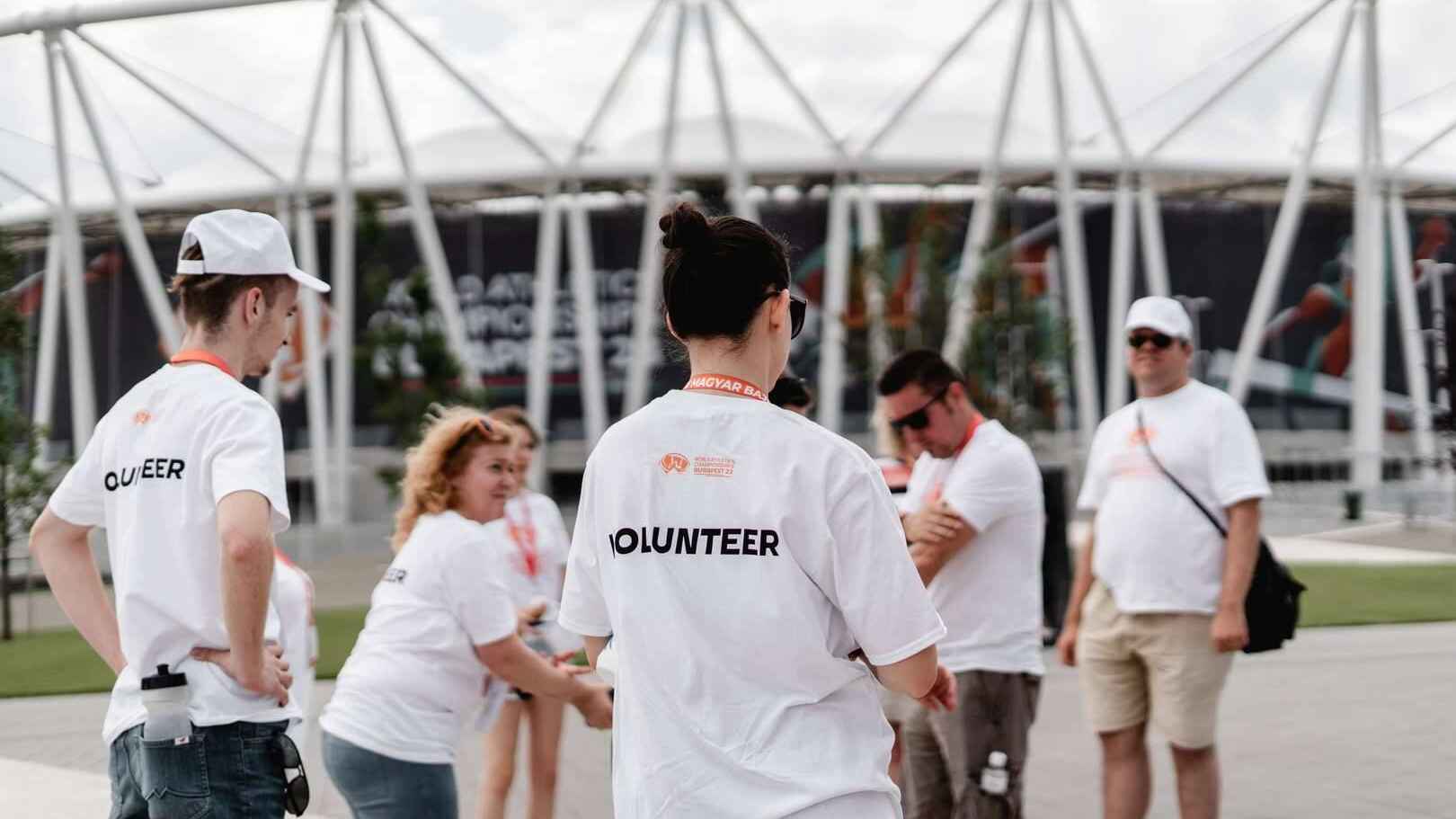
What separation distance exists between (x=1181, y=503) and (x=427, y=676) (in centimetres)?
268

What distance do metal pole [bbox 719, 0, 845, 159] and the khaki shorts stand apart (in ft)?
75.2

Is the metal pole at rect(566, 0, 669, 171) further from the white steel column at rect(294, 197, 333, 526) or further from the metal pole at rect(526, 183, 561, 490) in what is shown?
the white steel column at rect(294, 197, 333, 526)

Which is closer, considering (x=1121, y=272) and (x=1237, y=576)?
(x=1237, y=576)

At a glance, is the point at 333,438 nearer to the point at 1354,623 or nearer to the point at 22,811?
the point at 1354,623

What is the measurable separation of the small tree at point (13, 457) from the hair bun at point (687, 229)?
1414 cm

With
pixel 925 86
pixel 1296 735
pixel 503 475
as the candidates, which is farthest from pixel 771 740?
pixel 925 86

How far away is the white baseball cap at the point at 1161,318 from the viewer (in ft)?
18.2

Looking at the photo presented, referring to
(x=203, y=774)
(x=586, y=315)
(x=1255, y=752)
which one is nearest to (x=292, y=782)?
(x=203, y=774)

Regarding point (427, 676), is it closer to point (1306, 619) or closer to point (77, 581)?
point (77, 581)

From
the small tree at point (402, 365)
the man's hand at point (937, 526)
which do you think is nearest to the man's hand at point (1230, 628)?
the man's hand at point (937, 526)

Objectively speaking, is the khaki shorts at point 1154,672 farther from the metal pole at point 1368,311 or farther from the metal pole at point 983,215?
the metal pole at point 1368,311

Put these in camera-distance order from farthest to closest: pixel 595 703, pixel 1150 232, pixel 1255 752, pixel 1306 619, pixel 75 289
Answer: pixel 1150 232 → pixel 75 289 → pixel 1306 619 → pixel 1255 752 → pixel 595 703

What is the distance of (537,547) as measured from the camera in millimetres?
6844

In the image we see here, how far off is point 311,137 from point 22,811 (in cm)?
2280
